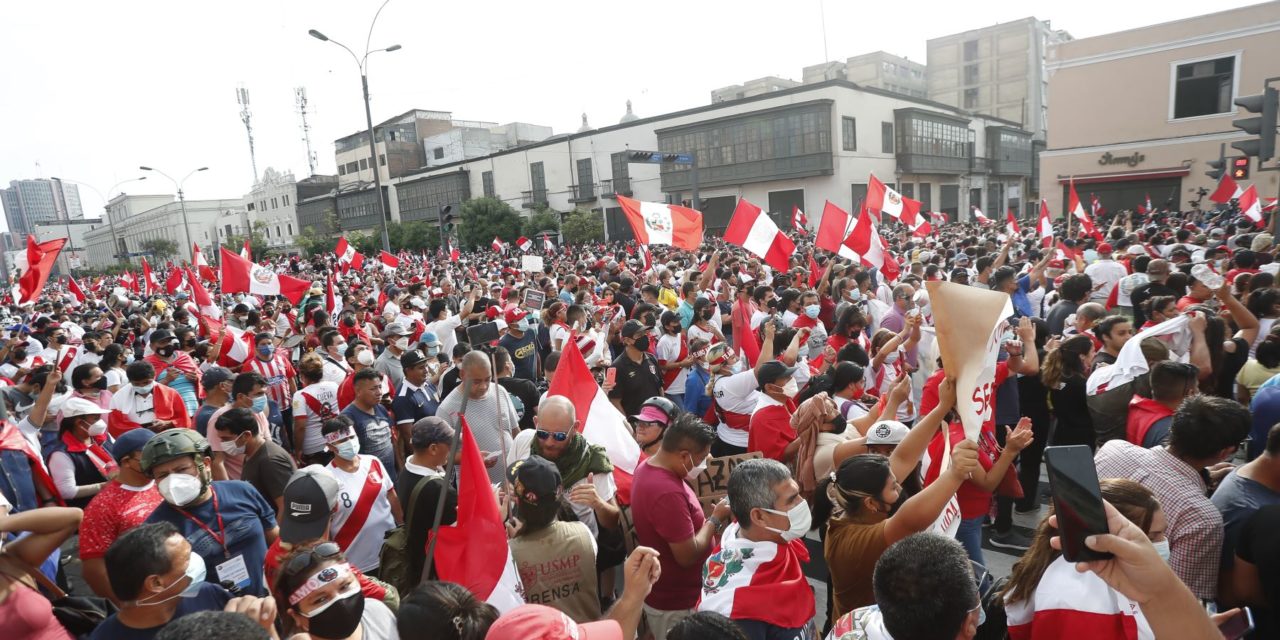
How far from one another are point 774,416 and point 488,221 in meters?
47.5

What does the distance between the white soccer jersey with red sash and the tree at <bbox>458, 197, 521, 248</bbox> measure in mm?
46548

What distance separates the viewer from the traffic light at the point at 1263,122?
27.2 ft

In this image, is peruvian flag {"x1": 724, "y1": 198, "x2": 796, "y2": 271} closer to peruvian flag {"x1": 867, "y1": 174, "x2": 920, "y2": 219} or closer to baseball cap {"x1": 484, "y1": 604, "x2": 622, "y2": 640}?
peruvian flag {"x1": 867, "y1": 174, "x2": 920, "y2": 219}

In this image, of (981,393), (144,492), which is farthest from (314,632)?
(981,393)

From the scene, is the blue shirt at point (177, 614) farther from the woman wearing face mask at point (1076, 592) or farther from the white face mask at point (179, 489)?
the woman wearing face mask at point (1076, 592)

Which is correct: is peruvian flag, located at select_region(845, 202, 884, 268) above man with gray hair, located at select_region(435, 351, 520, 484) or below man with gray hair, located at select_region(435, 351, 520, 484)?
above

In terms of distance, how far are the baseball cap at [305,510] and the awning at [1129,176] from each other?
39.2 metres

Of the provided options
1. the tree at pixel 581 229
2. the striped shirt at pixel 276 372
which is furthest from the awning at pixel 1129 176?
the striped shirt at pixel 276 372

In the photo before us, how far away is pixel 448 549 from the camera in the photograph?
111 inches

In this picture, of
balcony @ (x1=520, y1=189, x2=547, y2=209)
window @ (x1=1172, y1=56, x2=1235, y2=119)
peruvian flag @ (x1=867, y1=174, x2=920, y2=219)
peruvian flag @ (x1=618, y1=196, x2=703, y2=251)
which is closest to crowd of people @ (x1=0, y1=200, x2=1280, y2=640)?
peruvian flag @ (x1=618, y1=196, x2=703, y2=251)

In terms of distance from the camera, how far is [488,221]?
49562 mm

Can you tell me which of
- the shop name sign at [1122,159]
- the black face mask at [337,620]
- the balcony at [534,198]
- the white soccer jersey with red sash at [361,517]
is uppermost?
the balcony at [534,198]

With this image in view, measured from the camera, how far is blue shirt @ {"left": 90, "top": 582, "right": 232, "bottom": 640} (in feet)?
7.53

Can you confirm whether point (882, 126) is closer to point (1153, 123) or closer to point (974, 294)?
point (1153, 123)
